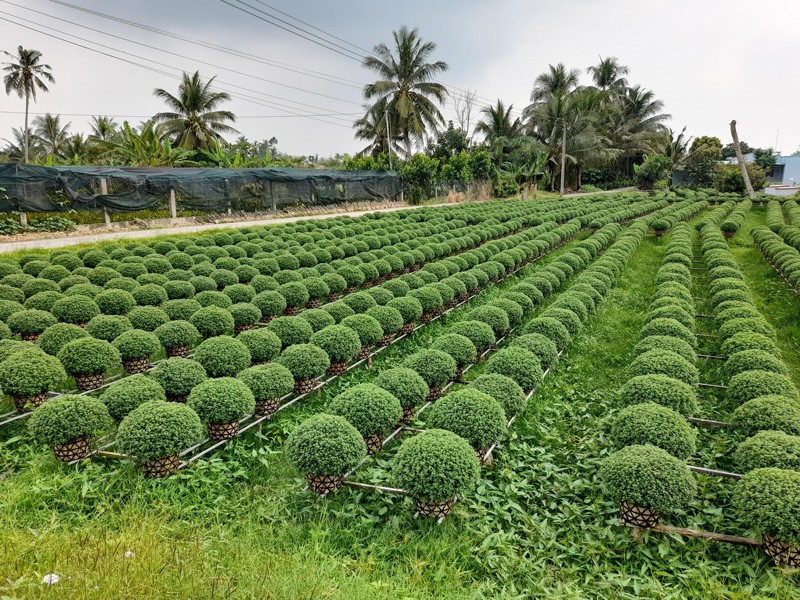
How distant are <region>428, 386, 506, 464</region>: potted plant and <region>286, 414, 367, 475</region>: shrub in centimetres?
112

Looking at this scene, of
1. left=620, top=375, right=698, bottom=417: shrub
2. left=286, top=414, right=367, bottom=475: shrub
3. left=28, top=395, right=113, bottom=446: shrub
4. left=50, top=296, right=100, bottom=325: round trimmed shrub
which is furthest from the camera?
left=50, top=296, right=100, bottom=325: round trimmed shrub

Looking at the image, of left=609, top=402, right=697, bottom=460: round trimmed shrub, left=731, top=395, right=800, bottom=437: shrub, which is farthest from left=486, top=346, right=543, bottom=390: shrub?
left=731, top=395, right=800, bottom=437: shrub

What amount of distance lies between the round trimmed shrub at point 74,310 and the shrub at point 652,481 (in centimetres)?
1038

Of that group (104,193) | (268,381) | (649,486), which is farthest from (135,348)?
(104,193)

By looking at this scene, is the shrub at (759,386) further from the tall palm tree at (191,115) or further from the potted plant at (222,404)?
the tall palm tree at (191,115)

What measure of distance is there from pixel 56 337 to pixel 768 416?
35.8 ft

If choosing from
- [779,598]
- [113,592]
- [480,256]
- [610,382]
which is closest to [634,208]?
[480,256]

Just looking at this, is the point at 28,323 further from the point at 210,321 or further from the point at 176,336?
the point at 210,321

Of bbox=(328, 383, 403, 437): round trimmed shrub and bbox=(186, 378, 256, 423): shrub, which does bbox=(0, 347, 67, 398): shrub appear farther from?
bbox=(328, 383, 403, 437): round trimmed shrub

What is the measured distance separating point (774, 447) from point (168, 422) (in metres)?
6.84

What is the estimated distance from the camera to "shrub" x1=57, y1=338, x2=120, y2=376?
26.0 feet

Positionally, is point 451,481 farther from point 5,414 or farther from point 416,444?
point 5,414

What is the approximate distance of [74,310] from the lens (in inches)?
418

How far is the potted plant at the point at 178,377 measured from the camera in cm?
745
